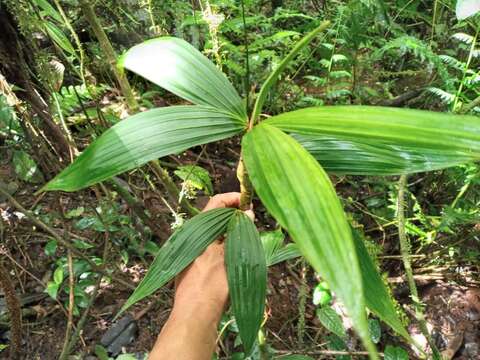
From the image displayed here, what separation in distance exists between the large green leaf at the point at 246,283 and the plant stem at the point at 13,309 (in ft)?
2.32

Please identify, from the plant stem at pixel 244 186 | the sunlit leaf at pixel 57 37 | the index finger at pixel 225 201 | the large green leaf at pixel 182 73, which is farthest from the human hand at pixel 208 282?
the sunlit leaf at pixel 57 37

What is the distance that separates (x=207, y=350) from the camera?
782 millimetres

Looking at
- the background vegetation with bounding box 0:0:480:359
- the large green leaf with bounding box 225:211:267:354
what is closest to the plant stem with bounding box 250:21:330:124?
the large green leaf with bounding box 225:211:267:354

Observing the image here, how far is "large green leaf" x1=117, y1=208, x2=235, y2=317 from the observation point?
2.19ft

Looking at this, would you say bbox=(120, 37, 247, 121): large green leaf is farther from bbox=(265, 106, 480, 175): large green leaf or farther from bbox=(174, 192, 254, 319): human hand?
bbox=(174, 192, 254, 319): human hand

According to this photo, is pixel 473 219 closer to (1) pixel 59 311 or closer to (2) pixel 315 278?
(2) pixel 315 278

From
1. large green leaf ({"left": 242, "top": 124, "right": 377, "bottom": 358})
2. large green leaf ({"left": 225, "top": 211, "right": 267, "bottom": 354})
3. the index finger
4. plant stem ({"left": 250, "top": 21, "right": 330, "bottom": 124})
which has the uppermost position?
plant stem ({"left": 250, "top": 21, "right": 330, "bottom": 124})

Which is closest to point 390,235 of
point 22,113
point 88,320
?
point 88,320

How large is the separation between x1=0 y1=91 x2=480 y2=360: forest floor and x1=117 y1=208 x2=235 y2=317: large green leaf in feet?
2.12

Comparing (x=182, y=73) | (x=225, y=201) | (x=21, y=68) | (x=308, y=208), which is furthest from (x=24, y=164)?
(x=308, y=208)

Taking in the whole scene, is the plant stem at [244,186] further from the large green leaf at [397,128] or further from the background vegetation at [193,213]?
the background vegetation at [193,213]

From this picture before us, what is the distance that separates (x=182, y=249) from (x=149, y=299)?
906 millimetres

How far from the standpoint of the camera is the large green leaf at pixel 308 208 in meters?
0.33

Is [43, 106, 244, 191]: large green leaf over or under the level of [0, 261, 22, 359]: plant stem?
over
